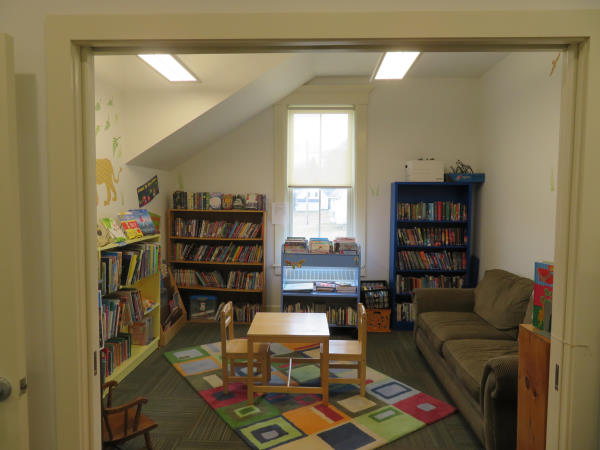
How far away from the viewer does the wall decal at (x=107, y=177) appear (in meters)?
3.54

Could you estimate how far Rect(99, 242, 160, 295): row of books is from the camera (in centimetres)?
317

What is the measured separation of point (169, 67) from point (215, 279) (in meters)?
2.72

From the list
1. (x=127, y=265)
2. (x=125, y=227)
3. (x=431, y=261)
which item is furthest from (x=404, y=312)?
(x=125, y=227)

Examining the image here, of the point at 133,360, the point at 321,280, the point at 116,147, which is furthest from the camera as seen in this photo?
the point at 321,280

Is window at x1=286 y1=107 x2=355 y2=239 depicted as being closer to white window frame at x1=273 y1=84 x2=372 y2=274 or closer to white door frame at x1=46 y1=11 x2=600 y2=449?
white window frame at x1=273 y1=84 x2=372 y2=274

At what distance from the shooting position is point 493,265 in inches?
182

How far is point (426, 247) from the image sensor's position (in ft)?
16.3

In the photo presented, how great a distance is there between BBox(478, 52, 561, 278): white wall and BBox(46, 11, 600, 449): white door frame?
2.53 meters

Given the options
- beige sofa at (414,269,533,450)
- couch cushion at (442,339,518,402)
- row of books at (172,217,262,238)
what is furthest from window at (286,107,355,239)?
couch cushion at (442,339,518,402)

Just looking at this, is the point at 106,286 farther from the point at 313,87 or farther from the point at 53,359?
the point at 313,87

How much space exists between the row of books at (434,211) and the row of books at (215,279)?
2.02m

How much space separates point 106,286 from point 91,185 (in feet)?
6.90

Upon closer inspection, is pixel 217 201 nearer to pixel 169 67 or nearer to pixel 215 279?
pixel 215 279

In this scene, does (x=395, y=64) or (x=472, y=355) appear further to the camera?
(x=395, y=64)
